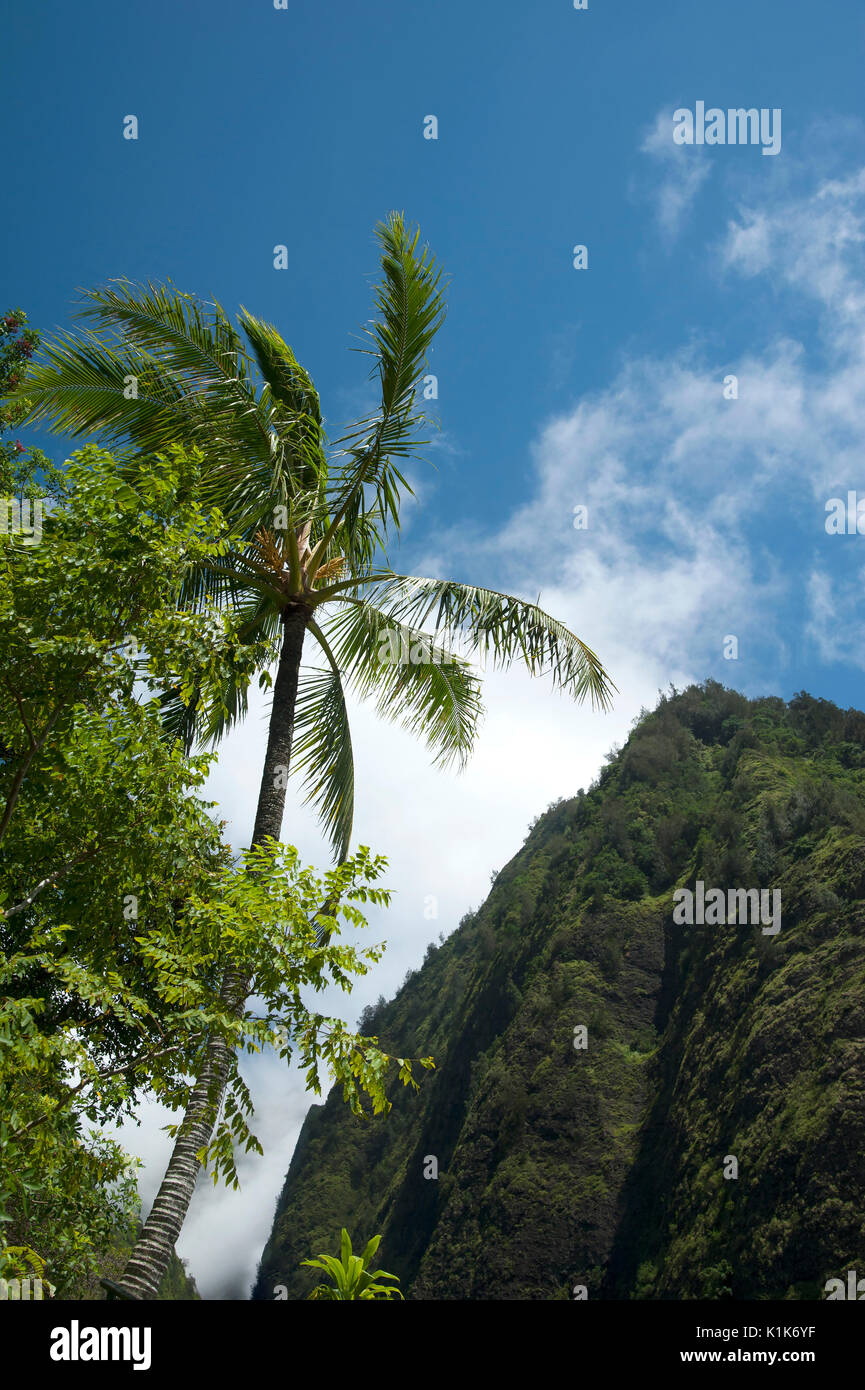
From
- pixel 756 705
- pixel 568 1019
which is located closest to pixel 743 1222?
pixel 568 1019

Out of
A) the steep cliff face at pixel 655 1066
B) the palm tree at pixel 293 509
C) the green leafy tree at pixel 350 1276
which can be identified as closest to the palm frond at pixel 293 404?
the palm tree at pixel 293 509

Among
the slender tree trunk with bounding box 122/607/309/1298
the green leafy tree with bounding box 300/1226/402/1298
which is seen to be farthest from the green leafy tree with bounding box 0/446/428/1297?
the green leafy tree with bounding box 300/1226/402/1298

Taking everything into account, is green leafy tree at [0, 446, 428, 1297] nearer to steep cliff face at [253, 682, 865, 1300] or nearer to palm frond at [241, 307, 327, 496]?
palm frond at [241, 307, 327, 496]

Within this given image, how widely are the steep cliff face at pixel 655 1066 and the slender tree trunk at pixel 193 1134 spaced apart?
62.7ft

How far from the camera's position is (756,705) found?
266 ft

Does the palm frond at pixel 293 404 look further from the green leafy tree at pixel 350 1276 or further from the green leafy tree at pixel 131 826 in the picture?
the green leafy tree at pixel 350 1276

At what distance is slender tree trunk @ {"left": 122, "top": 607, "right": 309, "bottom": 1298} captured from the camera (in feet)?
18.9

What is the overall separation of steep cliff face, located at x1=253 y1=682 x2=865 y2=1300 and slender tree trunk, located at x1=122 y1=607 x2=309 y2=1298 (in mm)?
19101

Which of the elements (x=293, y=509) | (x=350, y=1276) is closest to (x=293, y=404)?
(x=293, y=509)

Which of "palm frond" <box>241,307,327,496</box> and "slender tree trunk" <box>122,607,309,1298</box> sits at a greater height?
"palm frond" <box>241,307,327,496</box>

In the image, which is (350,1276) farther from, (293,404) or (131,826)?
(293,404)

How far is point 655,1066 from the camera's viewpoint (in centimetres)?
5175

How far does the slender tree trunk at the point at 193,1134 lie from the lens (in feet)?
18.9

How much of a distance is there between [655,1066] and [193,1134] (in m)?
49.8
